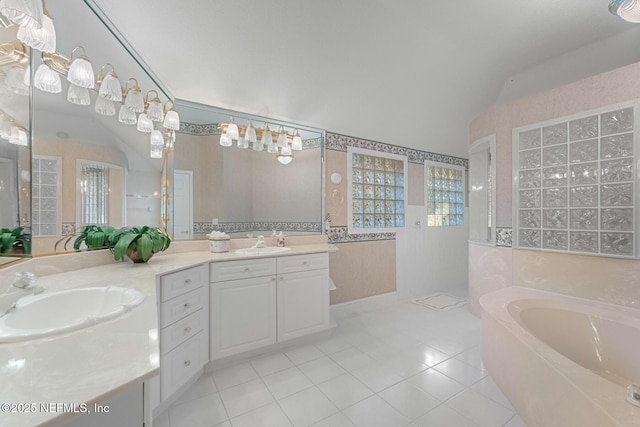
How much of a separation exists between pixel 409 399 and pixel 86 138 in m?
2.69

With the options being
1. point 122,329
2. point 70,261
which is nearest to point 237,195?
point 70,261

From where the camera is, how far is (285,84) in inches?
98.4

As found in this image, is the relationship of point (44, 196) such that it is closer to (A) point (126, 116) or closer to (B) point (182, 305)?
(A) point (126, 116)

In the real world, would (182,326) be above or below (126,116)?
below

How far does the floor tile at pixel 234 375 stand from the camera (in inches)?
72.9

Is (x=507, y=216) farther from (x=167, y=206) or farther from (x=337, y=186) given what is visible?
(x=167, y=206)

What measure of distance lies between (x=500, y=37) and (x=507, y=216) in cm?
167

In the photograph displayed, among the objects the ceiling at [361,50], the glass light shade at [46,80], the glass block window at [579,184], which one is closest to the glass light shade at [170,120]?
the ceiling at [361,50]

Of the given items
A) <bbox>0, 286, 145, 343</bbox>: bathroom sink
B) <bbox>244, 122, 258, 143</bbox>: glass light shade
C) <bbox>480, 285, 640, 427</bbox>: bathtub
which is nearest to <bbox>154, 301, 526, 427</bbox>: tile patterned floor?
<bbox>480, 285, 640, 427</bbox>: bathtub

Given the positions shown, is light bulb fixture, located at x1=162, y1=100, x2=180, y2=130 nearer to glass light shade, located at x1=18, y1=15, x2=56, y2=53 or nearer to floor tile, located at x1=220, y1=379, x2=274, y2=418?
glass light shade, located at x1=18, y1=15, x2=56, y2=53

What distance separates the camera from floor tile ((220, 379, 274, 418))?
5.26 ft

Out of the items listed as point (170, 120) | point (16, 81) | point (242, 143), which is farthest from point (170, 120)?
point (16, 81)

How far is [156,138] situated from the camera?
228cm

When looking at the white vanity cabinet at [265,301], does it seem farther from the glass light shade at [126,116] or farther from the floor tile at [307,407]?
the glass light shade at [126,116]
